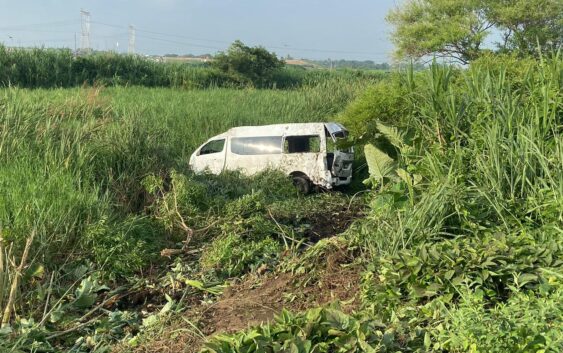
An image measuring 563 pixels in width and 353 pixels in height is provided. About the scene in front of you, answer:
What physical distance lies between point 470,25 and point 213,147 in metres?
19.7

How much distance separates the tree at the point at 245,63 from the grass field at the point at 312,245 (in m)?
25.7

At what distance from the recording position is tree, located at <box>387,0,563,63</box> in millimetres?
26156

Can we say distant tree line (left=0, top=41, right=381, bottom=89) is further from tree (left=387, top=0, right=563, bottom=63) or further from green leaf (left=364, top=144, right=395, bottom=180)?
green leaf (left=364, top=144, right=395, bottom=180)

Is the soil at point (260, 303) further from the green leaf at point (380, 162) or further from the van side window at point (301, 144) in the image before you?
the van side window at point (301, 144)

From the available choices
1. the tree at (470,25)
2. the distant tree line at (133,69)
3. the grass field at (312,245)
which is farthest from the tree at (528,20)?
the grass field at (312,245)

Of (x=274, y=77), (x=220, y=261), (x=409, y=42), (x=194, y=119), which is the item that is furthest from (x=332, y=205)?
(x=274, y=77)

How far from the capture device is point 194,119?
1648 cm

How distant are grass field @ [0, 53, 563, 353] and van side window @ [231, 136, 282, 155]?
15.3 ft

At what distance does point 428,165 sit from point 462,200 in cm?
69

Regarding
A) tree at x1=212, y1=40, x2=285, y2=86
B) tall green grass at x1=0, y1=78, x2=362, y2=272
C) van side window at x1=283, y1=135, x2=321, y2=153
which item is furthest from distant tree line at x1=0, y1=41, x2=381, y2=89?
tall green grass at x1=0, y1=78, x2=362, y2=272

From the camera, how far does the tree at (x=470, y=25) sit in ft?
85.8

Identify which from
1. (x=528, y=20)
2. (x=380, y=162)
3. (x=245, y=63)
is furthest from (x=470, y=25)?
(x=380, y=162)

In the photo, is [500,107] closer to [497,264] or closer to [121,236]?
[497,264]

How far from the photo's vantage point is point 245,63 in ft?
109
